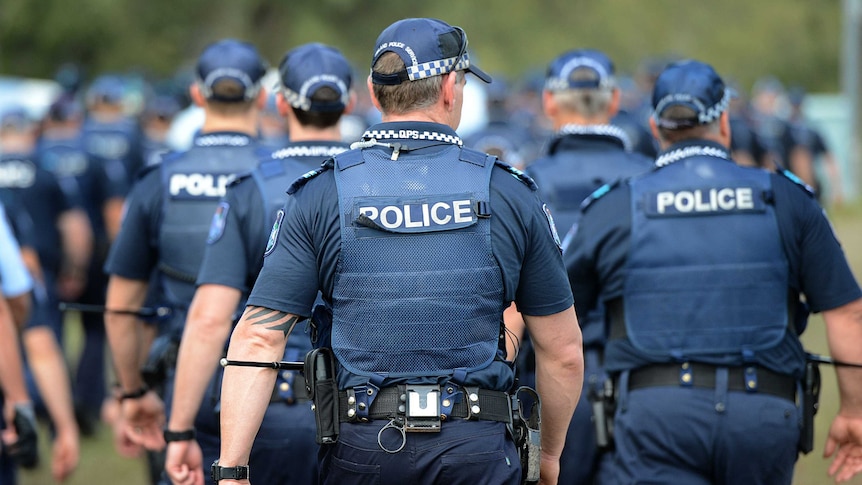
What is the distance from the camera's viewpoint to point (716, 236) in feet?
15.7

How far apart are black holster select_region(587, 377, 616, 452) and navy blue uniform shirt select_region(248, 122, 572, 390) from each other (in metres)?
1.37

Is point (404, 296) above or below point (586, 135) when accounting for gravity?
below

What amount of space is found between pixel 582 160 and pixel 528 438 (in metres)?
2.71

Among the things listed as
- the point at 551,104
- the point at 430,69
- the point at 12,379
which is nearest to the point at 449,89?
the point at 430,69

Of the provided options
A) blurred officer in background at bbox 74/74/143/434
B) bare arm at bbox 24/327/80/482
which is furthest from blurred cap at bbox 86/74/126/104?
bare arm at bbox 24/327/80/482

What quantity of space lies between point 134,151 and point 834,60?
1346 inches

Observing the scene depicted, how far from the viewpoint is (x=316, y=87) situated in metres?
5.11

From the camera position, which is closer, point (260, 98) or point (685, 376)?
point (685, 376)

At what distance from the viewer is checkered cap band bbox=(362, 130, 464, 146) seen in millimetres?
3785

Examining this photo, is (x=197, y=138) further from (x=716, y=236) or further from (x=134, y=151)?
(x=134, y=151)

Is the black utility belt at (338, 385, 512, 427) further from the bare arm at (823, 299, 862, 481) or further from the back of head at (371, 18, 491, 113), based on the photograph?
the bare arm at (823, 299, 862, 481)

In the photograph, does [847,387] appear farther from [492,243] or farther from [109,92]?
[109,92]

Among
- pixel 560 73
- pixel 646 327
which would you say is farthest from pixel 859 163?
pixel 646 327

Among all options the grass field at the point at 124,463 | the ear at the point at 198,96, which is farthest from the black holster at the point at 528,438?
the grass field at the point at 124,463
